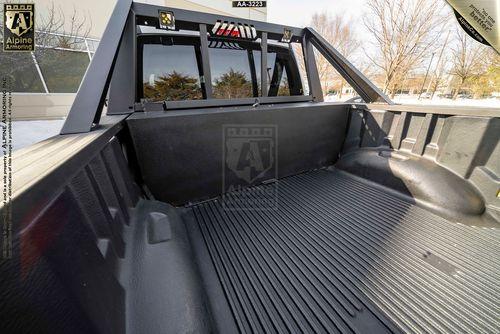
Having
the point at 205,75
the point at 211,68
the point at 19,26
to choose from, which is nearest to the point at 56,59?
the point at 19,26

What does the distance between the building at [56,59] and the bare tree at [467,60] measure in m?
21.2

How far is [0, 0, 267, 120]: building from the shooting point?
9133 millimetres

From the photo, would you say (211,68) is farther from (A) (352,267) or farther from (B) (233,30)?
(A) (352,267)

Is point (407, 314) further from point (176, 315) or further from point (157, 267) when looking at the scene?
point (157, 267)

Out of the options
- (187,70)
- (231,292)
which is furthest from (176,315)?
(187,70)

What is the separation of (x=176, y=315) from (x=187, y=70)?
229 cm

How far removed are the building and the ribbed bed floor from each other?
1124cm

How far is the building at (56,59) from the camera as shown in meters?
9.13

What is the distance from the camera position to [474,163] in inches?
79.2

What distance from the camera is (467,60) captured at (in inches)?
598

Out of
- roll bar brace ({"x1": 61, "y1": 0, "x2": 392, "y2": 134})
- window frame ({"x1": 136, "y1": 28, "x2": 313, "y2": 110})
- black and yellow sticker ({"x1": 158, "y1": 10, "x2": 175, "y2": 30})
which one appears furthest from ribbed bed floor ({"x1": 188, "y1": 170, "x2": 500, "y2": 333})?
black and yellow sticker ({"x1": 158, "y1": 10, "x2": 175, "y2": 30})

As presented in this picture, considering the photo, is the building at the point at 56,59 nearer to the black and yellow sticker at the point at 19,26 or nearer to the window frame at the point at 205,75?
the black and yellow sticker at the point at 19,26

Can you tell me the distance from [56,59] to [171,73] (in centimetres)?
1134

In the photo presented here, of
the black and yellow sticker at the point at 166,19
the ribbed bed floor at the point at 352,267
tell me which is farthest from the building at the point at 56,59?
the ribbed bed floor at the point at 352,267
